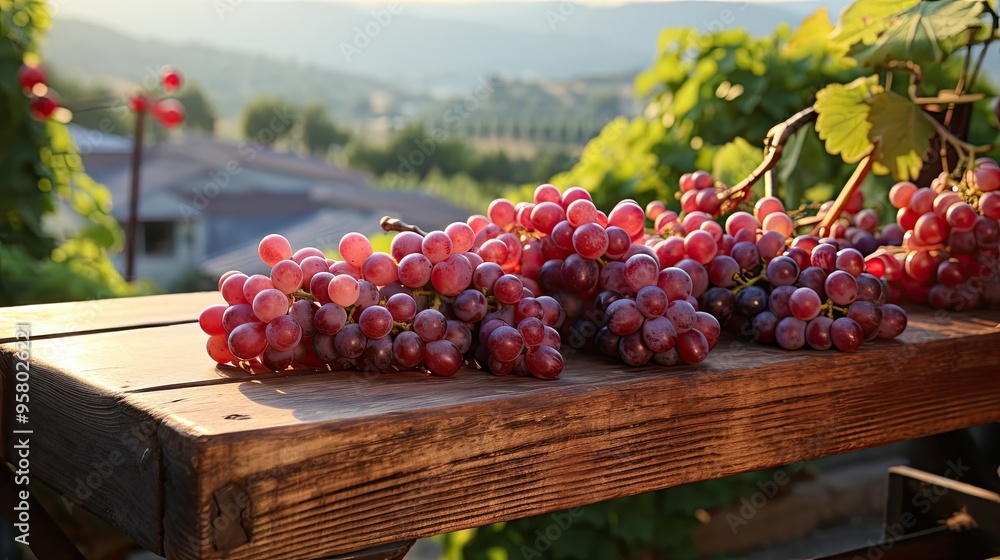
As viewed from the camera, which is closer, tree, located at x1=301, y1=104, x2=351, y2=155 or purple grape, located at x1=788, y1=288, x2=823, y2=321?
purple grape, located at x1=788, y1=288, x2=823, y2=321

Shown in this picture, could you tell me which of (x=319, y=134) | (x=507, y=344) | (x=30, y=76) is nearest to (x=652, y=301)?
(x=507, y=344)

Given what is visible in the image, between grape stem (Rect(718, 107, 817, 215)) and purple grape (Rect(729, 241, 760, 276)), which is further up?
grape stem (Rect(718, 107, 817, 215))

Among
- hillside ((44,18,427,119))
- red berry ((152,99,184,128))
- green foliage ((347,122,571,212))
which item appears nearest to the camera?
red berry ((152,99,184,128))

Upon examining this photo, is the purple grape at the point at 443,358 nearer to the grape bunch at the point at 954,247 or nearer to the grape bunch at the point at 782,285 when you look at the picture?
the grape bunch at the point at 782,285

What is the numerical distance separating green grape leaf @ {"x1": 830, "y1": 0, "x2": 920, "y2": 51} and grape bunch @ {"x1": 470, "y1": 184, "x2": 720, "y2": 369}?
48 cm

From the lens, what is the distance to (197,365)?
78cm

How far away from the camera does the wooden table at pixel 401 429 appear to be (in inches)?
22.4

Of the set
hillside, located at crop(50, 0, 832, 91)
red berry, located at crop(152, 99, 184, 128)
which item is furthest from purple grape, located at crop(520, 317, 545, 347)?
red berry, located at crop(152, 99, 184, 128)

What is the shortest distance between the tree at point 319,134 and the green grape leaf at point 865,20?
1354cm

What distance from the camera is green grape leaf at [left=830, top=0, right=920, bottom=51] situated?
45.5 inches

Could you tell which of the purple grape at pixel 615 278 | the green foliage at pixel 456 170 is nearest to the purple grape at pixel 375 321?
the purple grape at pixel 615 278

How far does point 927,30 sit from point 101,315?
997 mm

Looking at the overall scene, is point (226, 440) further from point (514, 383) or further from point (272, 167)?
point (272, 167)

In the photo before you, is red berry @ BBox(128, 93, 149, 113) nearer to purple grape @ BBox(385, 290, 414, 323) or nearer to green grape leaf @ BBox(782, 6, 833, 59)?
green grape leaf @ BBox(782, 6, 833, 59)
